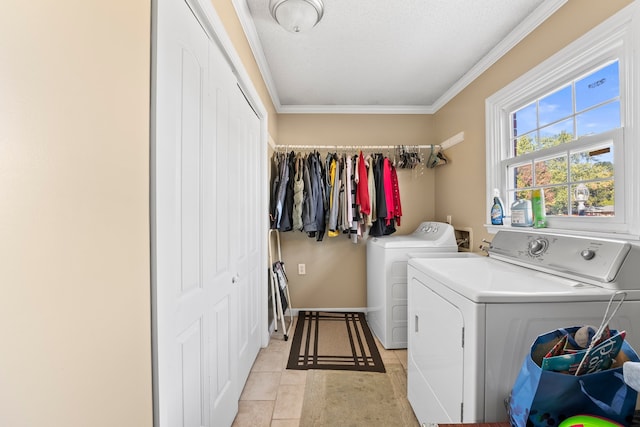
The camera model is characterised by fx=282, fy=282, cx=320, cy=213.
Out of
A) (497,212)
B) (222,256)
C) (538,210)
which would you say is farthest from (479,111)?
(222,256)

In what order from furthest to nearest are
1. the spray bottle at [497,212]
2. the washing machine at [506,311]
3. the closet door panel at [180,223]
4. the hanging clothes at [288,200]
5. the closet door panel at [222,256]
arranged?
the hanging clothes at [288,200] → the spray bottle at [497,212] → the closet door panel at [222,256] → the washing machine at [506,311] → the closet door panel at [180,223]

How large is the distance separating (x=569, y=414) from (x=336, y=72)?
8.04 feet

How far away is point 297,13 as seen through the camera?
159 centimetres

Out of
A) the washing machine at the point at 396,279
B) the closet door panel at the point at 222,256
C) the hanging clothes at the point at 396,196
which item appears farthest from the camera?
the hanging clothes at the point at 396,196

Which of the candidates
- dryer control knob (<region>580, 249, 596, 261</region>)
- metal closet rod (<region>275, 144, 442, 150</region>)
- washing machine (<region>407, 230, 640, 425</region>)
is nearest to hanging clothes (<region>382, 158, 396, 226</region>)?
metal closet rod (<region>275, 144, 442, 150</region>)

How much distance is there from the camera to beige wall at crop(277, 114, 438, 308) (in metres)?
3.19

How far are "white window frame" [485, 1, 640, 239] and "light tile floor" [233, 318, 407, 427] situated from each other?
1.53 metres

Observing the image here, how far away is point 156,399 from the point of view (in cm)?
82

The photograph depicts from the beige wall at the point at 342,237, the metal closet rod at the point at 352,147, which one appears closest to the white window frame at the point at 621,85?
the metal closet rod at the point at 352,147

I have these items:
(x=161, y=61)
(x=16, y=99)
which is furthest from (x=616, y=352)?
(x=161, y=61)

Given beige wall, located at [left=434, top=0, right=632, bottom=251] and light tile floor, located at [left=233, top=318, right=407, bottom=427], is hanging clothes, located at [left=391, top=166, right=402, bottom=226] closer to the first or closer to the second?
beige wall, located at [left=434, top=0, right=632, bottom=251]

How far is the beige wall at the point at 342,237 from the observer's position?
319 centimetres

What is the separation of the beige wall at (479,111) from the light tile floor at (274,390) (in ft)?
4.59

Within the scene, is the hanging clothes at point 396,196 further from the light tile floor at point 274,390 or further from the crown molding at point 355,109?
the light tile floor at point 274,390
